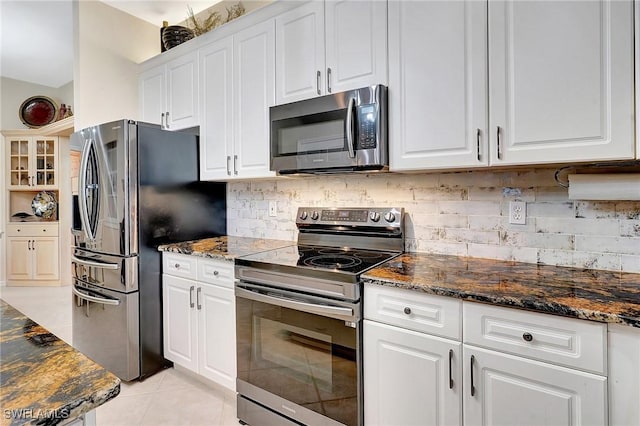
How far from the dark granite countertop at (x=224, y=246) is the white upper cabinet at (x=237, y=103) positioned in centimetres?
47

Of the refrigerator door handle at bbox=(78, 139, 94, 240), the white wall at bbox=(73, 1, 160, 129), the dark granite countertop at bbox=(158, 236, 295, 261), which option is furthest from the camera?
the white wall at bbox=(73, 1, 160, 129)

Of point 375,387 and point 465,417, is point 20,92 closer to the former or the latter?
point 375,387

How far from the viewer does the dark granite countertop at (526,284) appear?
1088 millimetres

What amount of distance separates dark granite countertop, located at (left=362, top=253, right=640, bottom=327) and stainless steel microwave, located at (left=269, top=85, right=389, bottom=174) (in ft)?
1.85

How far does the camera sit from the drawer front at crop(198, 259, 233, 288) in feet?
6.73

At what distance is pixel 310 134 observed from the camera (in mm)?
1997

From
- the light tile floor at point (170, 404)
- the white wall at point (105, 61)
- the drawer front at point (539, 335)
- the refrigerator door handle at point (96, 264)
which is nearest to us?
the drawer front at point (539, 335)

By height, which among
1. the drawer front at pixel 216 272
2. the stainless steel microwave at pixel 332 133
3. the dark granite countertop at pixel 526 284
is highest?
the stainless steel microwave at pixel 332 133

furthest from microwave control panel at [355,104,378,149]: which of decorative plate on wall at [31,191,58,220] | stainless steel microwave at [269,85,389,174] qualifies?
decorative plate on wall at [31,191,58,220]

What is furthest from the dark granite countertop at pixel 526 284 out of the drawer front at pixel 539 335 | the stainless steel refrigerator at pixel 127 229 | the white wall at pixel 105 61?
the white wall at pixel 105 61

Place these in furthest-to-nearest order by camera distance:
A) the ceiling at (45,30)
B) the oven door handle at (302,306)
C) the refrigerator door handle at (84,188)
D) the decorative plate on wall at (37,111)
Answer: the decorative plate on wall at (37,111) < the ceiling at (45,30) < the refrigerator door handle at (84,188) < the oven door handle at (302,306)

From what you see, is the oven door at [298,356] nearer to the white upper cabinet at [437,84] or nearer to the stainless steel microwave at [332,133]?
the stainless steel microwave at [332,133]

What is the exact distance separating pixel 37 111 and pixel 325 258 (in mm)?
Result: 5751

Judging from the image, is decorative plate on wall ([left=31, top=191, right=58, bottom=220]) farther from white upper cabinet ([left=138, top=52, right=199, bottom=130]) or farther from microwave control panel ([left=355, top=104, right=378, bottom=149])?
microwave control panel ([left=355, top=104, right=378, bottom=149])
